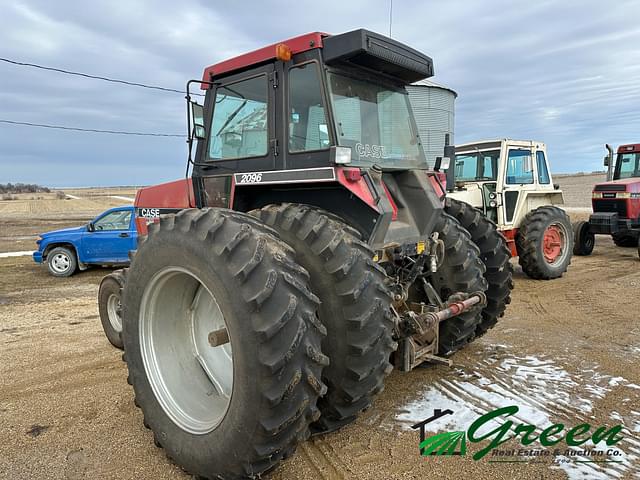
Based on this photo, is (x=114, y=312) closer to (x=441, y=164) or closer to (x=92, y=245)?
(x=441, y=164)

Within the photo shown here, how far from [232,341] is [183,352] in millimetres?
1000

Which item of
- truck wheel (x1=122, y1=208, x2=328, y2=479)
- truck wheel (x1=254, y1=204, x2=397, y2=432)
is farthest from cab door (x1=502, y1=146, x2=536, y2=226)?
truck wheel (x1=122, y1=208, x2=328, y2=479)

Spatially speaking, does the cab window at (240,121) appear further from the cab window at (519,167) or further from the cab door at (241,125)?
the cab window at (519,167)

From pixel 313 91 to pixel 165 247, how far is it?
1441 millimetres

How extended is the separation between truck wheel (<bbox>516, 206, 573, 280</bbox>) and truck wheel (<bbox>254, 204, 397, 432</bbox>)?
6.58 m

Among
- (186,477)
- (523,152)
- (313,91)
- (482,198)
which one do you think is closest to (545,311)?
(482,198)

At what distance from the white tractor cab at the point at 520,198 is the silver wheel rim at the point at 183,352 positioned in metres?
6.19

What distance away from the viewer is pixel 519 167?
347 inches

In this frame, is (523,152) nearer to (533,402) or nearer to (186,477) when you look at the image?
(533,402)

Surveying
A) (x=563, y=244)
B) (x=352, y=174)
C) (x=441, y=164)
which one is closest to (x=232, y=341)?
(x=352, y=174)

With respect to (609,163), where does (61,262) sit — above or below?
below

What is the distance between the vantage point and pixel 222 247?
7.60 ft

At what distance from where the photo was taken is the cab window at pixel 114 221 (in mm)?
9320

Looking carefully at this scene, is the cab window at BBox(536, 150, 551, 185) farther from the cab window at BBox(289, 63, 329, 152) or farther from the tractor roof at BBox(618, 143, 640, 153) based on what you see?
the cab window at BBox(289, 63, 329, 152)
